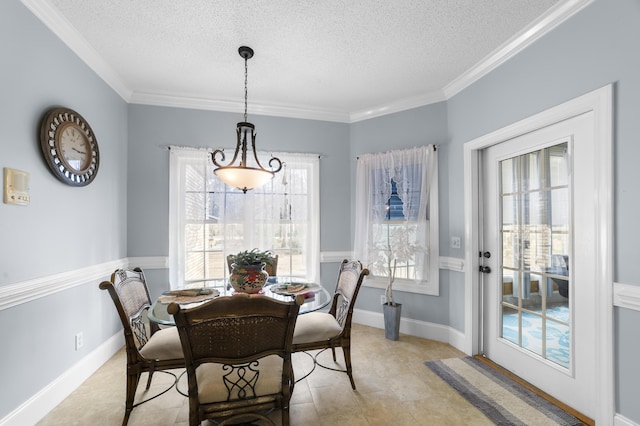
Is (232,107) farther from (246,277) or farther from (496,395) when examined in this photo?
(496,395)

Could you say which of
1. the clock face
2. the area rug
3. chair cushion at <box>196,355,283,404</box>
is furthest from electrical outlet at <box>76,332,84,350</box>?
the area rug

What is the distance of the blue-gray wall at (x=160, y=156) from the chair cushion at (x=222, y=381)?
129 cm

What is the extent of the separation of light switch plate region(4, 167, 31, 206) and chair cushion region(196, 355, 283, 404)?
154 centimetres

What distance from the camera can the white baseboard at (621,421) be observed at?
5.43ft

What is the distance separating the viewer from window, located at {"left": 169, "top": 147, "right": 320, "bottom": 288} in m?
3.42

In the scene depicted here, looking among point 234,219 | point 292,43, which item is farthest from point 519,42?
point 234,219

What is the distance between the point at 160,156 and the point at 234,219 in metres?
1.10

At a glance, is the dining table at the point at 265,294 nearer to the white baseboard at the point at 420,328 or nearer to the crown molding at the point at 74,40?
the white baseboard at the point at 420,328

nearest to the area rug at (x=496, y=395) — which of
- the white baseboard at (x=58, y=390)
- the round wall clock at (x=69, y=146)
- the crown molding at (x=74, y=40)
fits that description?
the white baseboard at (x=58, y=390)

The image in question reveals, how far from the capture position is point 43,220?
2.05m

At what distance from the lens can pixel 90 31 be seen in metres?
2.30

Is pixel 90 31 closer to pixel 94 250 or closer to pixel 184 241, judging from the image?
pixel 94 250

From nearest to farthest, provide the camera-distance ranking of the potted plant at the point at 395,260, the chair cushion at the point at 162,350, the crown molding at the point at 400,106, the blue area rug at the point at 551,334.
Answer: the chair cushion at the point at 162,350
the blue area rug at the point at 551,334
the potted plant at the point at 395,260
the crown molding at the point at 400,106

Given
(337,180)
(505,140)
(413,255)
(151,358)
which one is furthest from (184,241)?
(505,140)
